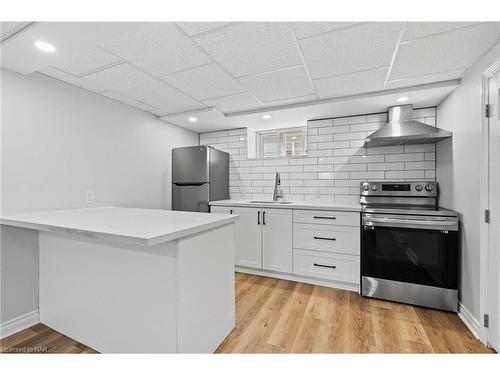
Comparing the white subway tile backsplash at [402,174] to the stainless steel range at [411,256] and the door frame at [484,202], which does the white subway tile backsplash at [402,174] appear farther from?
the door frame at [484,202]

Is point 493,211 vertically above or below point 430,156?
below

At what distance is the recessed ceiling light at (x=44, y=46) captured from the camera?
1476 mm

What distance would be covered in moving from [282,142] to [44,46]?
2.73m

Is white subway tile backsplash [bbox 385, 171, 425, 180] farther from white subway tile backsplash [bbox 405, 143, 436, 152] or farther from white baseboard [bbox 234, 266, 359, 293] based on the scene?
white baseboard [bbox 234, 266, 359, 293]

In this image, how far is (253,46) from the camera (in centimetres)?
156

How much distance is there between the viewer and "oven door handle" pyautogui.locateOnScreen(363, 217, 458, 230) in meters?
1.97

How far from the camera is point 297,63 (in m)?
1.79

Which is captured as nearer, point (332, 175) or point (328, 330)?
point (328, 330)

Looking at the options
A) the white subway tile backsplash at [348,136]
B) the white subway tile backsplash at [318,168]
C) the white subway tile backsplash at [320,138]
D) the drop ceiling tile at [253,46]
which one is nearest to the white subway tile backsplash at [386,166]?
the white subway tile backsplash at [348,136]

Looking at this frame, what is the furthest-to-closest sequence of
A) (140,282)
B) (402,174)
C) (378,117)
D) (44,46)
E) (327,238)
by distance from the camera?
(378,117) < (402,174) < (327,238) < (44,46) < (140,282)

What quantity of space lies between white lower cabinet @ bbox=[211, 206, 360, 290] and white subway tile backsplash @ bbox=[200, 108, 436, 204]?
0.64m

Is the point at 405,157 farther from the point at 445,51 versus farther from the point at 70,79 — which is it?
the point at 70,79

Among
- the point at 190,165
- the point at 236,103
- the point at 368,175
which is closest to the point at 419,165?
the point at 368,175
